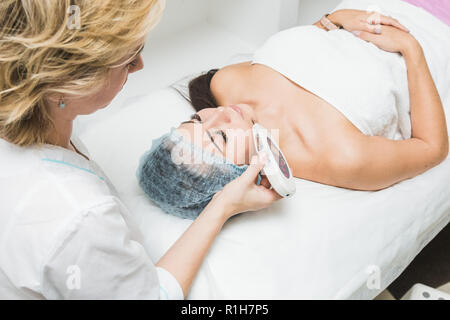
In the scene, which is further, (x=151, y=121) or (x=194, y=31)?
(x=194, y=31)

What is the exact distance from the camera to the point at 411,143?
44.6 inches

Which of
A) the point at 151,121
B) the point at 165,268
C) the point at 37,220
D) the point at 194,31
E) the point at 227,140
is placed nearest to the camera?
the point at 37,220

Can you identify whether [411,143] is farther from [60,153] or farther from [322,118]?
[60,153]

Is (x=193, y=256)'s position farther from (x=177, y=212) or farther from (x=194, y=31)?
(x=194, y=31)

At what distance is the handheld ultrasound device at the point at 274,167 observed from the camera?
3.04ft

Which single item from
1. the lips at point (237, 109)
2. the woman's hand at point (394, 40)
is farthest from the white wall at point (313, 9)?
the lips at point (237, 109)

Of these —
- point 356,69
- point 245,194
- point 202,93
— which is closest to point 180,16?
point 202,93

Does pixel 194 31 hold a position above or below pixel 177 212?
above

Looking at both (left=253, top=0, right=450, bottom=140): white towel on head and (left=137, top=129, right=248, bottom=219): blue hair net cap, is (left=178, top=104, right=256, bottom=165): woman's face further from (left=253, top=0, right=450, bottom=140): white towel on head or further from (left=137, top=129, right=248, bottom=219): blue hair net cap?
(left=253, top=0, right=450, bottom=140): white towel on head

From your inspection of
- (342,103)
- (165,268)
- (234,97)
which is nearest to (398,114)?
(342,103)

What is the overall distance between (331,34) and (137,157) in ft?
2.68

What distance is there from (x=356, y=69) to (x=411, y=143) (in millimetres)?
287

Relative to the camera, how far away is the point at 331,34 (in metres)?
1.35
